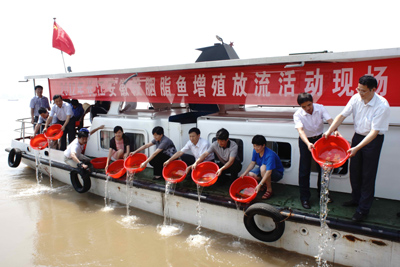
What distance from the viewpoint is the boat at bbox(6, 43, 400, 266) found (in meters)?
3.58

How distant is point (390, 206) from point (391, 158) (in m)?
0.63

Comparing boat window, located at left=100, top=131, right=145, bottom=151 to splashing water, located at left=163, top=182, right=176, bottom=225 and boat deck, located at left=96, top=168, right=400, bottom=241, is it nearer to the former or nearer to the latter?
boat deck, located at left=96, top=168, right=400, bottom=241

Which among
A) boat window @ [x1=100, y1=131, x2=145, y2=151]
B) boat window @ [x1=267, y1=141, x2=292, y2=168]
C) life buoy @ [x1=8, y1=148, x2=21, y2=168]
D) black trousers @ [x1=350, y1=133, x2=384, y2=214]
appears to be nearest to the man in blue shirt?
boat window @ [x1=267, y1=141, x2=292, y2=168]

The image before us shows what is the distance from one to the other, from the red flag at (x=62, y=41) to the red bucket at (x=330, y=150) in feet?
24.6

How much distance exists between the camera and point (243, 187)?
180 inches

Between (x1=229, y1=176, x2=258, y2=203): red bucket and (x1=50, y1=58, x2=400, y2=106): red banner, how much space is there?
4.32 ft

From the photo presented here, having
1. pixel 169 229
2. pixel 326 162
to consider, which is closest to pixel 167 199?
pixel 169 229

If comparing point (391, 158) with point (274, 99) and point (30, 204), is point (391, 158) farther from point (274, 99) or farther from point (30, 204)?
point (30, 204)

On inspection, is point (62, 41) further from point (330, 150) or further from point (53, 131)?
point (330, 150)

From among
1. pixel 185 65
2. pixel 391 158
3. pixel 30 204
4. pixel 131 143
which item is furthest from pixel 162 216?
pixel 391 158

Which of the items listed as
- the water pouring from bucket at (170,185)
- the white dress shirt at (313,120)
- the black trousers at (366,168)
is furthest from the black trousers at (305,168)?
the water pouring from bucket at (170,185)

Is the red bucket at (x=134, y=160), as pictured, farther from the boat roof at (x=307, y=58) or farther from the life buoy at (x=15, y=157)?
the life buoy at (x=15, y=157)

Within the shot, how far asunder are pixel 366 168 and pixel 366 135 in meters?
0.39

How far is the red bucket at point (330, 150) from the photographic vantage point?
3.70 metres
